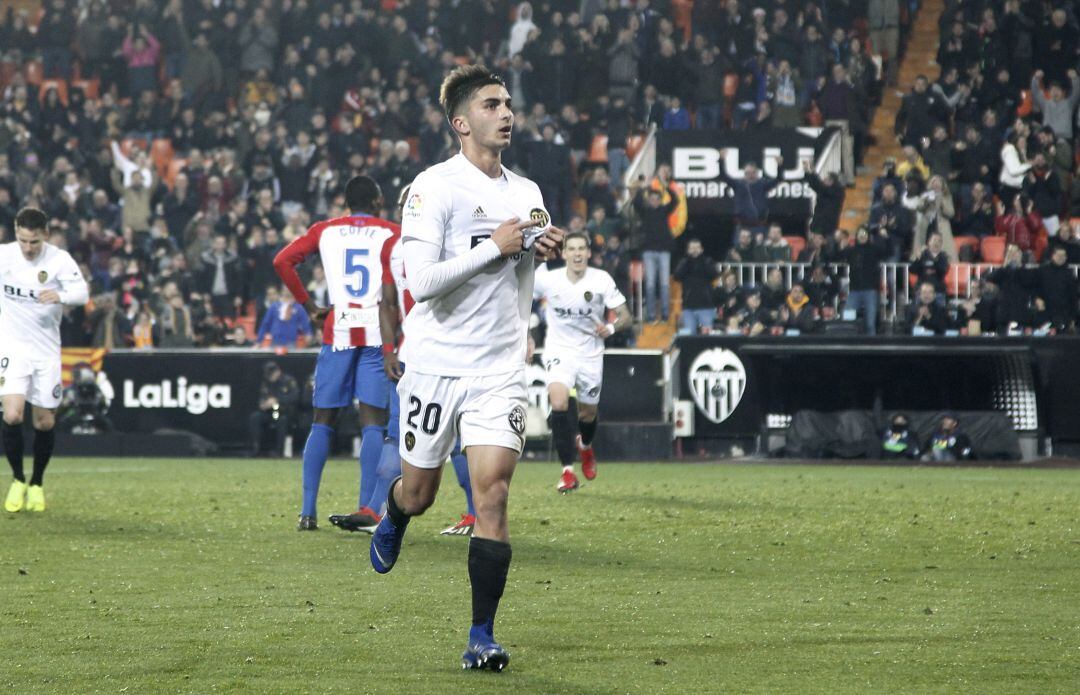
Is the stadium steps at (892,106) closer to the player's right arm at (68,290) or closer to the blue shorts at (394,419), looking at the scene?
the player's right arm at (68,290)

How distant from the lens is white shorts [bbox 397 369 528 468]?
6.34m

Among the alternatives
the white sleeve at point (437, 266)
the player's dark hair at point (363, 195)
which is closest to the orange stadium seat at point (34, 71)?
the player's dark hair at point (363, 195)

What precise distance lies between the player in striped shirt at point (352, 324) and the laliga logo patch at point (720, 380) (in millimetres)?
10340

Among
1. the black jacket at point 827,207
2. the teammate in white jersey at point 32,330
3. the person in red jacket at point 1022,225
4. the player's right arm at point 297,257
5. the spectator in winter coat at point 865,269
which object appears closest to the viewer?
the player's right arm at point 297,257

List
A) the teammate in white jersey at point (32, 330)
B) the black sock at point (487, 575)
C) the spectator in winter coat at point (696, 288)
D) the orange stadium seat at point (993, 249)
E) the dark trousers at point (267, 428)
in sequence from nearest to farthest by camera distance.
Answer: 1. the black sock at point (487, 575)
2. the teammate in white jersey at point (32, 330)
3. the dark trousers at point (267, 428)
4. the spectator in winter coat at point (696, 288)
5. the orange stadium seat at point (993, 249)

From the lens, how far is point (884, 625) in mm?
7109

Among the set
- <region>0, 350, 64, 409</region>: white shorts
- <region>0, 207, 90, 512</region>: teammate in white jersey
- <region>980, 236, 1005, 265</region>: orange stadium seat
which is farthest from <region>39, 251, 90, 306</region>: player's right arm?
<region>980, 236, 1005, 265</region>: orange stadium seat

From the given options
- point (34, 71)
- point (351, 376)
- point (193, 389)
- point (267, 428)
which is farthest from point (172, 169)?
point (351, 376)

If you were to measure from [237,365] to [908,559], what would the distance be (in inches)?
547

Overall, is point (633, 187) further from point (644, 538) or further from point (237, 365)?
point (644, 538)

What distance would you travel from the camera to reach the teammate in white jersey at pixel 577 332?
15.7 metres

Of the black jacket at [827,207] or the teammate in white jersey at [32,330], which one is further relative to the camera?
the black jacket at [827,207]

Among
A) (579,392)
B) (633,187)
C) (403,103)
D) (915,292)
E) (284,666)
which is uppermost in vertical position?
(403,103)

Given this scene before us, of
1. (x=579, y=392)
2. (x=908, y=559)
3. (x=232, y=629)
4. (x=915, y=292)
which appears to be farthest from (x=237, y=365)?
(x=232, y=629)
